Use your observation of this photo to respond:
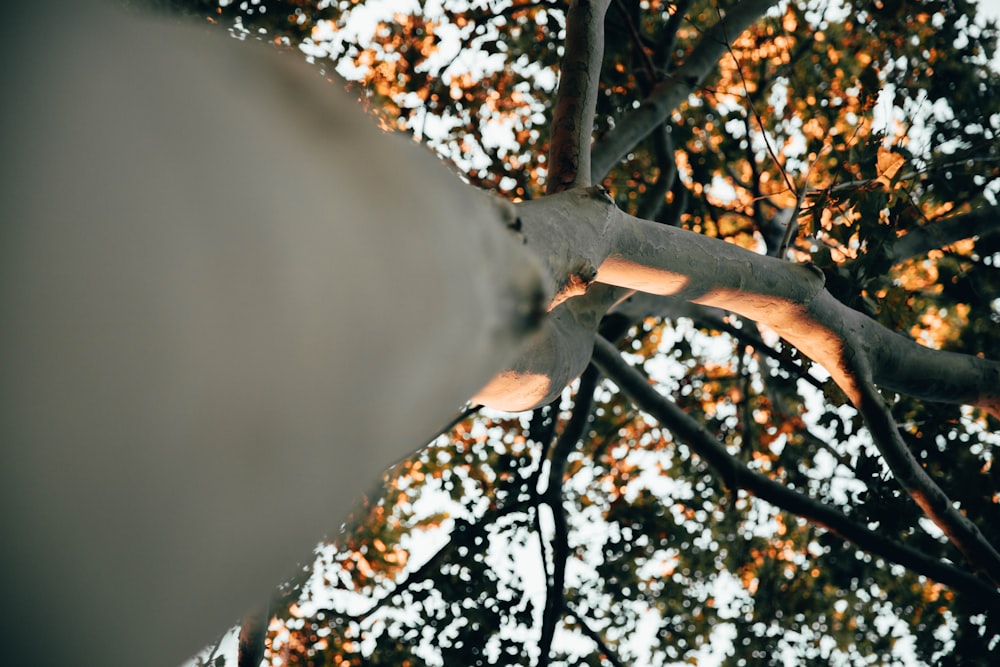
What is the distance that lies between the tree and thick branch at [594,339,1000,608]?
2 centimetres

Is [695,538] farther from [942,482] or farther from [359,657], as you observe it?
[359,657]

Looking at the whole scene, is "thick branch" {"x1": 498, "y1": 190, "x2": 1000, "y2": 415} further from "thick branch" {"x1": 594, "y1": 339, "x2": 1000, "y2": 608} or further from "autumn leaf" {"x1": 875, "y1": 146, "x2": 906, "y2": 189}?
"thick branch" {"x1": 594, "y1": 339, "x2": 1000, "y2": 608}

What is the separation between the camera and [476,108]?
6930mm

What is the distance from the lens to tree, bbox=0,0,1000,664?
77cm

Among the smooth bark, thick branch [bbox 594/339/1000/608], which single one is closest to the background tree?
thick branch [bbox 594/339/1000/608]

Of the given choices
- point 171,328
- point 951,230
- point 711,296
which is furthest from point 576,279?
point 951,230

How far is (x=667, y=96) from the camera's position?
4.54m

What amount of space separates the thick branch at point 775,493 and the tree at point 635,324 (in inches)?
0.8

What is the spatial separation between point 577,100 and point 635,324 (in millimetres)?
3129

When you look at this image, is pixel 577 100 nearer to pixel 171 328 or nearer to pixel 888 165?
pixel 888 165

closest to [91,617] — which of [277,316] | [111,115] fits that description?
[277,316]

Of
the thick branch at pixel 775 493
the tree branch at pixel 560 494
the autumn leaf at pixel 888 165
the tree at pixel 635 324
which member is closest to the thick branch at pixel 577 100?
the tree at pixel 635 324

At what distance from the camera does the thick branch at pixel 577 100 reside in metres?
2.80

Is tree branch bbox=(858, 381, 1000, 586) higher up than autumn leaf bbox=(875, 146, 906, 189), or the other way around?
autumn leaf bbox=(875, 146, 906, 189)
